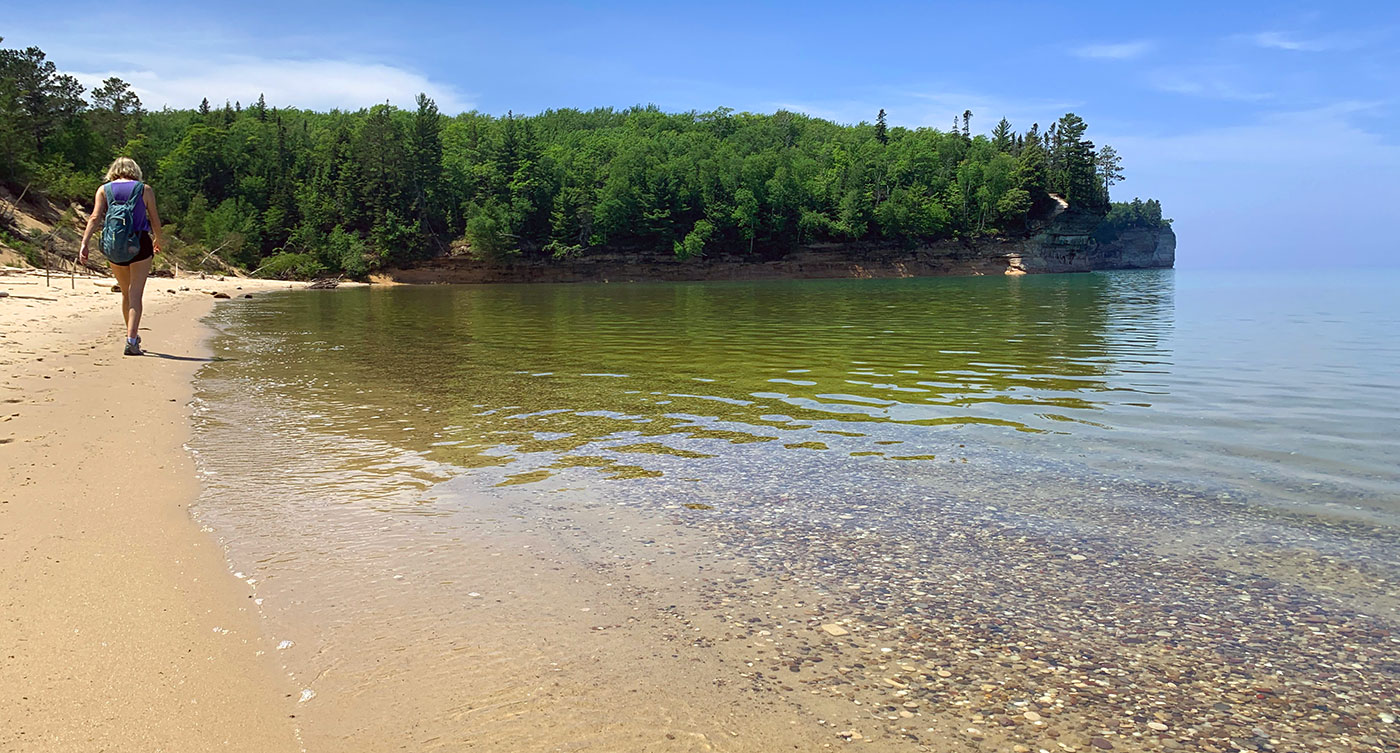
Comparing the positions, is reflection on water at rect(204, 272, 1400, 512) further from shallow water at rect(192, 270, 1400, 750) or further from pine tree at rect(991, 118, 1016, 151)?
pine tree at rect(991, 118, 1016, 151)

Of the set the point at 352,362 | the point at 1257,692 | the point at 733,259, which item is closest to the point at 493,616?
the point at 1257,692

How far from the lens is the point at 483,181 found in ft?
317

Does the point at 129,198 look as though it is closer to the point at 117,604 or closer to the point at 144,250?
the point at 144,250

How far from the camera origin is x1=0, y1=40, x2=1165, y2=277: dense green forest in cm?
7156

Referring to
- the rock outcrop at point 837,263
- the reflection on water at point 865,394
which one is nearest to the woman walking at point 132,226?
the reflection on water at point 865,394

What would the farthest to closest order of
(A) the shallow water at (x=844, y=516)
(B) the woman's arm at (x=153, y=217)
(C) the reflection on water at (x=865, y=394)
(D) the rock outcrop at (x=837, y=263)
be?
(D) the rock outcrop at (x=837, y=263) → (B) the woman's arm at (x=153, y=217) → (C) the reflection on water at (x=865, y=394) → (A) the shallow water at (x=844, y=516)

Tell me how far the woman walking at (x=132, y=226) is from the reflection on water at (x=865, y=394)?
1759mm

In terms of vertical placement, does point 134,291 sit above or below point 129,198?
below

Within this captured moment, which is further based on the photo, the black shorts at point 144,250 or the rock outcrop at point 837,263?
the rock outcrop at point 837,263

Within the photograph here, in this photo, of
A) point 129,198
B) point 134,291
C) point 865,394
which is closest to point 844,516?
point 865,394

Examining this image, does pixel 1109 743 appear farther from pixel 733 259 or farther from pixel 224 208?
pixel 733 259

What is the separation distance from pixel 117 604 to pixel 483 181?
9869 centimetres

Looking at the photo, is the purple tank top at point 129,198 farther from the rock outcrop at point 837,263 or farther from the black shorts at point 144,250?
the rock outcrop at point 837,263

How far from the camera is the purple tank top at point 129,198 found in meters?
12.4
